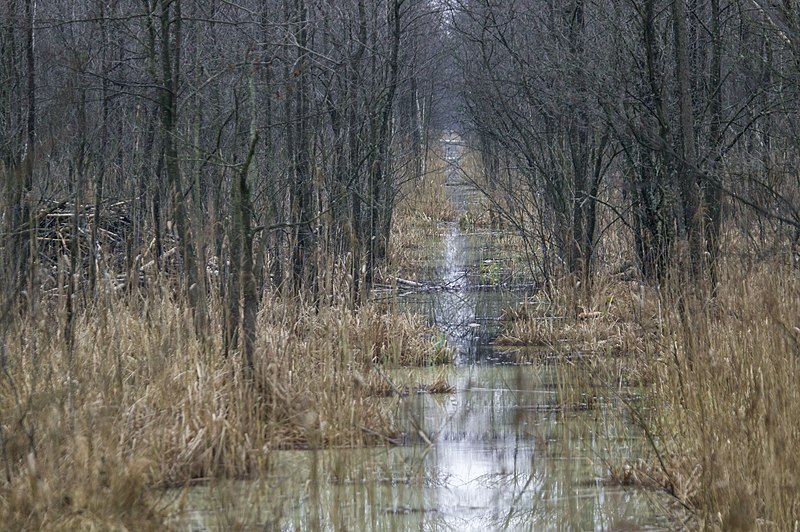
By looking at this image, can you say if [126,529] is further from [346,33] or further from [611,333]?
[346,33]

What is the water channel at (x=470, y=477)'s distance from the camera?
14.2 ft

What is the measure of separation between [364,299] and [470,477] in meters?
2.71

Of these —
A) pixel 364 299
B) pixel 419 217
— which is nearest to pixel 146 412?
pixel 364 299

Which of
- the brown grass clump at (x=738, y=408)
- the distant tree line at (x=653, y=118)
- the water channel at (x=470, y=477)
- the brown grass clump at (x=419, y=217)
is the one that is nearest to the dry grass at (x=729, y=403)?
the brown grass clump at (x=738, y=408)

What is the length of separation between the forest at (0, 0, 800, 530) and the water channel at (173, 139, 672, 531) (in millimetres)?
35

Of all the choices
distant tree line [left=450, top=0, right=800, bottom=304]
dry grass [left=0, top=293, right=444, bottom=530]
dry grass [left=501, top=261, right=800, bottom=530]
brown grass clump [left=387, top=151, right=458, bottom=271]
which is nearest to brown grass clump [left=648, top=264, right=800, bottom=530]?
dry grass [left=501, top=261, right=800, bottom=530]

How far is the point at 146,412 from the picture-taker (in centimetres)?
488

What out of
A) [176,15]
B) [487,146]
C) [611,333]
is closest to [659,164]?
[611,333]

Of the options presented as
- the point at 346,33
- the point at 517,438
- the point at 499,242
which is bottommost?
the point at 517,438

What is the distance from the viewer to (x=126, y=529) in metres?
3.56

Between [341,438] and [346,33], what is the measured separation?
6522mm

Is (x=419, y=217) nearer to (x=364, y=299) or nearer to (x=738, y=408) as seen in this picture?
(x=364, y=299)

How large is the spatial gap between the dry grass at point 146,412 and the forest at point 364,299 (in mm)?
19

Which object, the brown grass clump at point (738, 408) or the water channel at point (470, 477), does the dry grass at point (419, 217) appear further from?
the brown grass clump at point (738, 408)
